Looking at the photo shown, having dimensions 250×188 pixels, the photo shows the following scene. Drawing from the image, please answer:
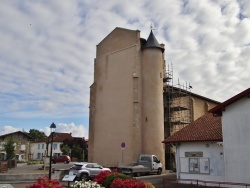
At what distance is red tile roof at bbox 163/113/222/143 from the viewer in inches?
763

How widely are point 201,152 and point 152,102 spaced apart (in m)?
15.6

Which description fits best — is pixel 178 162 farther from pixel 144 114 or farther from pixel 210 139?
pixel 144 114

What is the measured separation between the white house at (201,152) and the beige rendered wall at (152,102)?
12230 mm

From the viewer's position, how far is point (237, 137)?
49.9 feet

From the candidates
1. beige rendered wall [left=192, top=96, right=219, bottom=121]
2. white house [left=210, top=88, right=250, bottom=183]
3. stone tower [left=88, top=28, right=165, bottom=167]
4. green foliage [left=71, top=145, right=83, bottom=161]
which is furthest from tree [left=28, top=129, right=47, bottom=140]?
white house [left=210, top=88, right=250, bottom=183]

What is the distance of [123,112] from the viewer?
117 feet

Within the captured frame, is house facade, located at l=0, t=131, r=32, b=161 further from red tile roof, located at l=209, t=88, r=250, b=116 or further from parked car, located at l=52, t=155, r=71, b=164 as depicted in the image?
red tile roof, located at l=209, t=88, r=250, b=116

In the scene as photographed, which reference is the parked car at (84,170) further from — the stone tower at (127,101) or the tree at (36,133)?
the tree at (36,133)

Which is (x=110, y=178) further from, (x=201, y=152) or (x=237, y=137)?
(x=201, y=152)

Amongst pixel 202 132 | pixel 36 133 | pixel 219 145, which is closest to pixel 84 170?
pixel 202 132

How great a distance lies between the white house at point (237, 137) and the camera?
48.5 ft

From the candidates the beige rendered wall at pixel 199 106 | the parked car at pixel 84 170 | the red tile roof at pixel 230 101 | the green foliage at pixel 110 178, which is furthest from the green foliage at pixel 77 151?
the green foliage at pixel 110 178

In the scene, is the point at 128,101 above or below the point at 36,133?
above

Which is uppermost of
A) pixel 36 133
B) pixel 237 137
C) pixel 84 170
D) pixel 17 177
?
pixel 36 133
